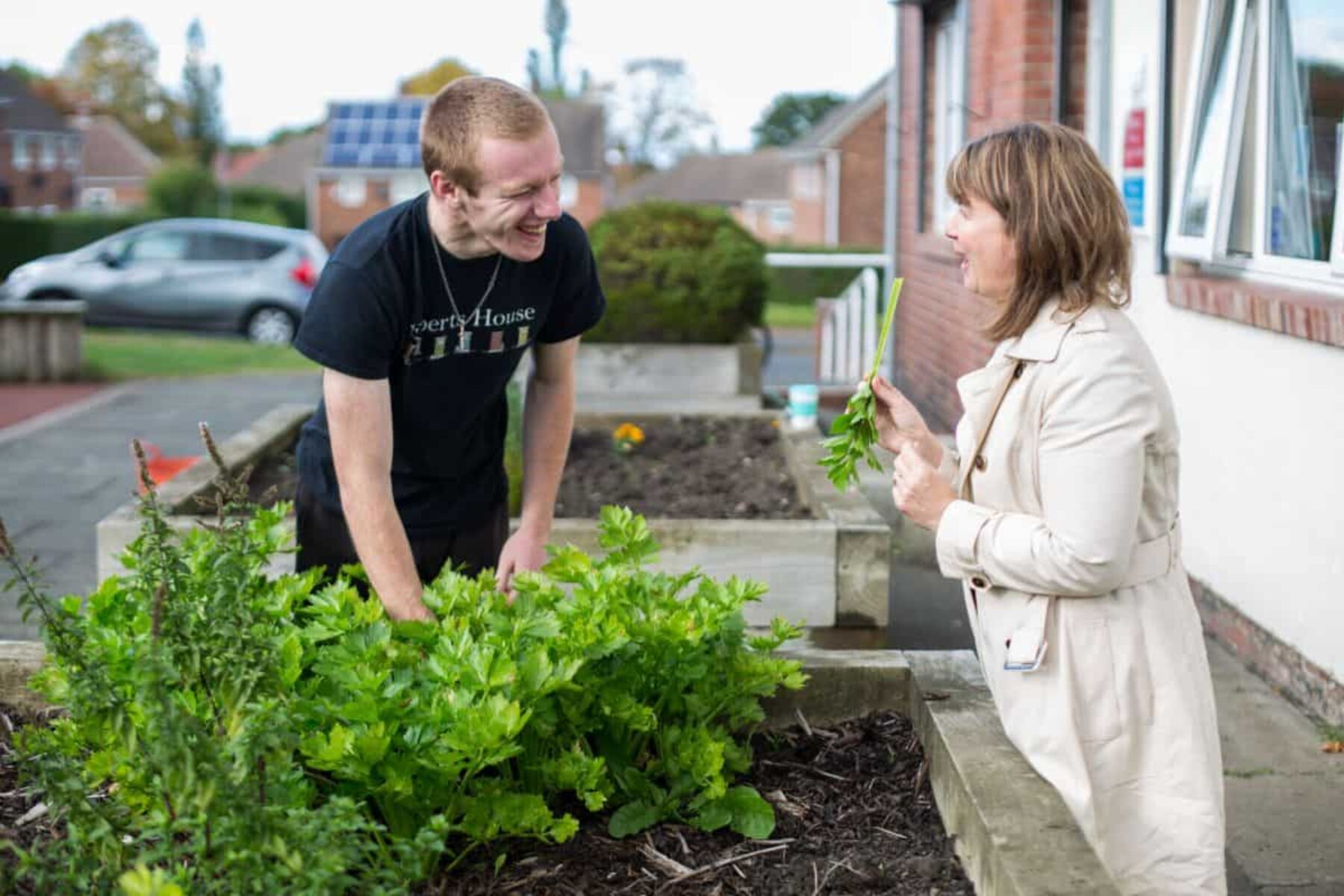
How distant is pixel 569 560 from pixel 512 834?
0.59 metres

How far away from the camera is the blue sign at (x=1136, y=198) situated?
277 inches

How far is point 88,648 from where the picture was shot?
105 inches

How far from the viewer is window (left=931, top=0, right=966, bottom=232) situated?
435 inches

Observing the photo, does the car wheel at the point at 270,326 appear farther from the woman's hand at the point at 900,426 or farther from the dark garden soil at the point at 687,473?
the woman's hand at the point at 900,426

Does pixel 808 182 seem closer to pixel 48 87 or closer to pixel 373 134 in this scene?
pixel 373 134

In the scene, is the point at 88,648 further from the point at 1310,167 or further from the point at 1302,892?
the point at 1310,167

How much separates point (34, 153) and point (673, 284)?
82344 millimetres

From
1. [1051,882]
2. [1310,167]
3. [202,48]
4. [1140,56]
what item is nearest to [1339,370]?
[1310,167]

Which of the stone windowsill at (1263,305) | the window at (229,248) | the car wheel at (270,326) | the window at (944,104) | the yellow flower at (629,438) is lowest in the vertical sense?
the car wheel at (270,326)

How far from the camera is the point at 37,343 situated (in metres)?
16.5

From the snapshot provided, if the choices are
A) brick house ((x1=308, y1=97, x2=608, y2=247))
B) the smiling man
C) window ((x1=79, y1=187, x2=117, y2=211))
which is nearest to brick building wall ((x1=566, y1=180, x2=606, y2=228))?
brick house ((x1=308, y1=97, x2=608, y2=247))

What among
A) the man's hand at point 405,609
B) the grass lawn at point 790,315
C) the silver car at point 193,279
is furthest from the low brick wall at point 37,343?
the man's hand at point 405,609

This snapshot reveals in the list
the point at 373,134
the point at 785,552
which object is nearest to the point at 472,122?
the point at 785,552

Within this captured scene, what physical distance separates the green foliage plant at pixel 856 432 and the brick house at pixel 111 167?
10857 centimetres
